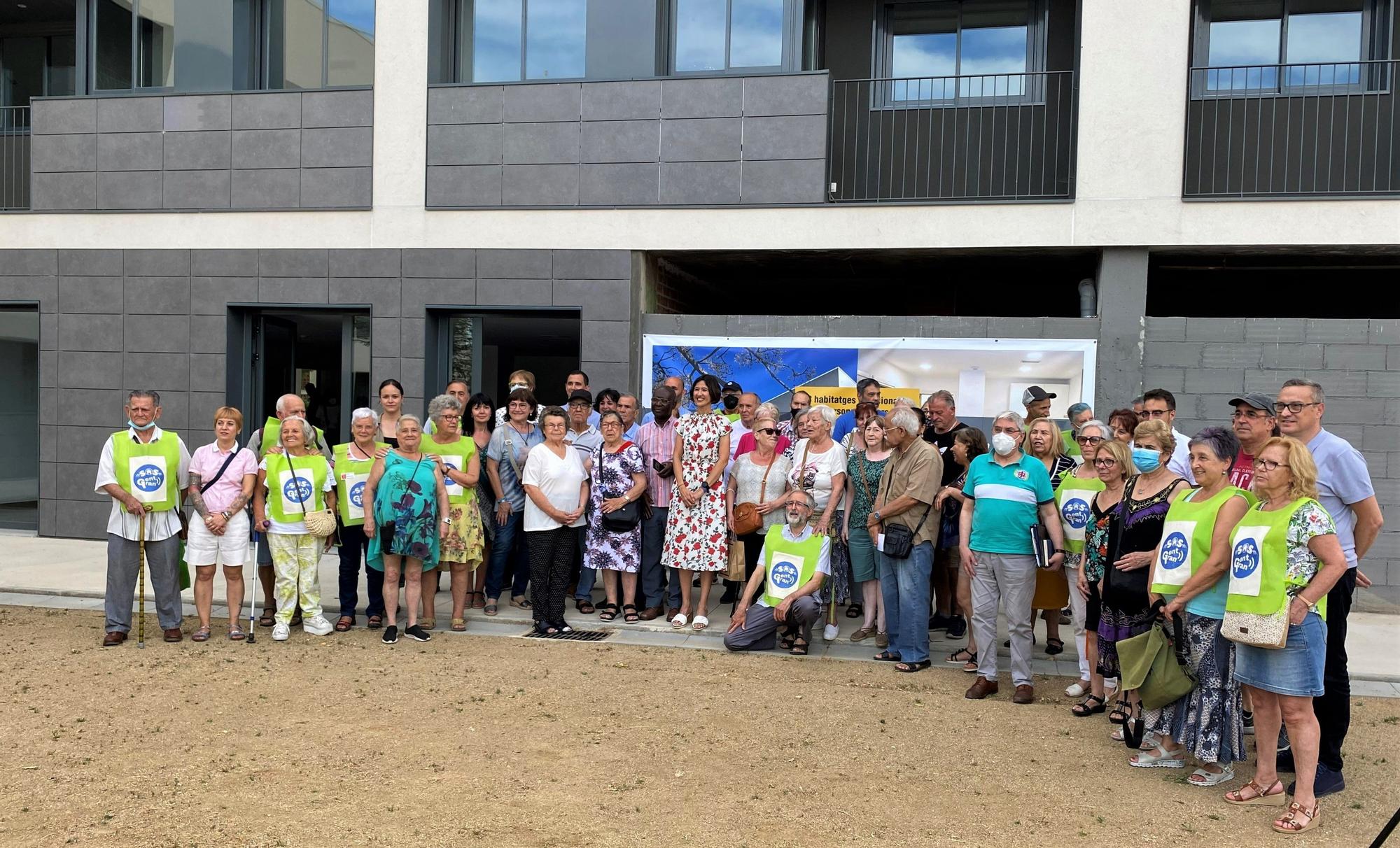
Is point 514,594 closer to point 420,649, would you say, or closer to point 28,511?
point 420,649

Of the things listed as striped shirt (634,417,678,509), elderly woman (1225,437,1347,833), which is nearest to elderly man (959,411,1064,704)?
elderly woman (1225,437,1347,833)

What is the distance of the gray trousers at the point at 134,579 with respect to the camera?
748 centimetres

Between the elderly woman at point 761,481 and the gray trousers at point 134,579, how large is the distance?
4080 mm

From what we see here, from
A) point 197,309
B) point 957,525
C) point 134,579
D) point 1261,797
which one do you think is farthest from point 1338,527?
point 197,309

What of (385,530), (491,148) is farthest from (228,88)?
(385,530)

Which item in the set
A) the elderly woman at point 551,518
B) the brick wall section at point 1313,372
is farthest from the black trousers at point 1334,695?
the brick wall section at point 1313,372

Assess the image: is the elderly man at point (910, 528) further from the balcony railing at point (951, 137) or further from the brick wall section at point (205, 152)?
the brick wall section at point (205, 152)

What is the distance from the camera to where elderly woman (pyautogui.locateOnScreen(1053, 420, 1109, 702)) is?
6.31 m

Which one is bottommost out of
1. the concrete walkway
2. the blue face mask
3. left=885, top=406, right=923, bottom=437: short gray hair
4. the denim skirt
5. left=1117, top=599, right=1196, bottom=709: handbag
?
the concrete walkway

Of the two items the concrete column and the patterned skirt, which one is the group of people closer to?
the patterned skirt

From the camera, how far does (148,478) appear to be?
24.4ft

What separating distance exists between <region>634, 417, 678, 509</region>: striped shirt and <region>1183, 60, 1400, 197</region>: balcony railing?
6426 mm

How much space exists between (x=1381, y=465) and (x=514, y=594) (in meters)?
8.10

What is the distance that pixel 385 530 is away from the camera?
7586mm
